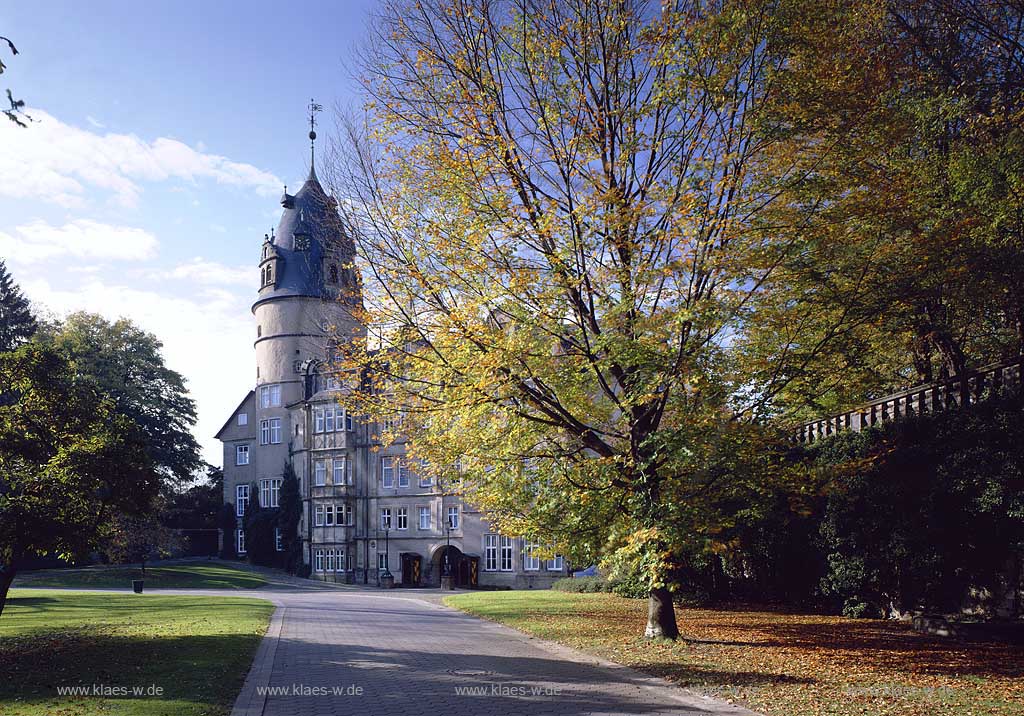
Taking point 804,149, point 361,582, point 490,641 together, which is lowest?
point 361,582

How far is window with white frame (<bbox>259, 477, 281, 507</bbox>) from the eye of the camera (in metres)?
57.8

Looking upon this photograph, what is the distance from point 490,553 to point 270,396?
22375mm

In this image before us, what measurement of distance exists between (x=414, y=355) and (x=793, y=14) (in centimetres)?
828

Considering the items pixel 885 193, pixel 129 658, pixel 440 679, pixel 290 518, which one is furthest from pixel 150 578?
pixel 885 193

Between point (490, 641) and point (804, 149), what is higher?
point (804, 149)

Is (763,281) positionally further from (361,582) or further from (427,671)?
(361,582)

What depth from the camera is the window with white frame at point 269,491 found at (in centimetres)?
5777

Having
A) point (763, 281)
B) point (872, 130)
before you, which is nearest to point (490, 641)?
point (763, 281)

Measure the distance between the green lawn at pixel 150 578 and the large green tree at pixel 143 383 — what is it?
26.3ft

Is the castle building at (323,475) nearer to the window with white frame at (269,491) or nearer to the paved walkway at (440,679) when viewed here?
the window with white frame at (269,491)

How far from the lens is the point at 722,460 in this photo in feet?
42.7

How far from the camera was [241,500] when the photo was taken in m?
61.4

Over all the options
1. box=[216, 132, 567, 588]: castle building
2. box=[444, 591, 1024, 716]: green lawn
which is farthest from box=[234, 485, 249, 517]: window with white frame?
box=[444, 591, 1024, 716]: green lawn

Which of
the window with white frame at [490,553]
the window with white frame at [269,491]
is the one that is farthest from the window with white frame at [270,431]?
the window with white frame at [490,553]
